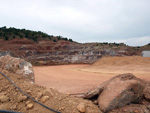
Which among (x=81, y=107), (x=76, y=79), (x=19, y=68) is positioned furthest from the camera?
(x=76, y=79)

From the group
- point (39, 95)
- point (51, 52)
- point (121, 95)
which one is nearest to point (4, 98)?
point (39, 95)

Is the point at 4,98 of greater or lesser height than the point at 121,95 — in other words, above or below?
below

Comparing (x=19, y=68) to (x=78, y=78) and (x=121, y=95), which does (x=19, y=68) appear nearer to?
(x=121, y=95)

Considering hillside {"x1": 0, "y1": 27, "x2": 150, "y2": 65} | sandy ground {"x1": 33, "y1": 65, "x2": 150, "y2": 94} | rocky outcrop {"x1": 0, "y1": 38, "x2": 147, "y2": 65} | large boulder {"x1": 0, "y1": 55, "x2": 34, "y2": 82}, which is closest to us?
large boulder {"x1": 0, "y1": 55, "x2": 34, "y2": 82}

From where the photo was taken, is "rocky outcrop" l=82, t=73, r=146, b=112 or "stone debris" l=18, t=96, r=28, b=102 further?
"rocky outcrop" l=82, t=73, r=146, b=112

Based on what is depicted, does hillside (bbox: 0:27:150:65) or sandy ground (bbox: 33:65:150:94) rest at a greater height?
hillside (bbox: 0:27:150:65)

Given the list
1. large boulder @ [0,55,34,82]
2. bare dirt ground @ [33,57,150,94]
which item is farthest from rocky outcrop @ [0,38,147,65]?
large boulder @ [0,55,34,82]

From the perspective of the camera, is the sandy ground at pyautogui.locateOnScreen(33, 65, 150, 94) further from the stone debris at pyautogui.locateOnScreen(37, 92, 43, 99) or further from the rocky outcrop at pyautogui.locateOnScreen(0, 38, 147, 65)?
the rocky outcrop at pyautogui.locateOnScreen(0, 38, 147, 65)

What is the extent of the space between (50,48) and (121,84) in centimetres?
2431

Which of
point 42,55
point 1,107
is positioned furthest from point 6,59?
point 42,55

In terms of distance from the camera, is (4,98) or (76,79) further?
(76,79)

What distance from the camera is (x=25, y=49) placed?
24.2 meters

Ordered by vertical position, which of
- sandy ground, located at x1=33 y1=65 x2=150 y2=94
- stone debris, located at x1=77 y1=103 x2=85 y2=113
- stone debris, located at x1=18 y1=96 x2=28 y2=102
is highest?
stone debris, located at x1=18 y1=96 x2=28 y2=102

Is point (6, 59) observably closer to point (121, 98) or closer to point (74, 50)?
point (121, 98)
